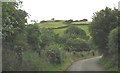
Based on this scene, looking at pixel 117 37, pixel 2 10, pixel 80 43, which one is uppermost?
pixel 2 10

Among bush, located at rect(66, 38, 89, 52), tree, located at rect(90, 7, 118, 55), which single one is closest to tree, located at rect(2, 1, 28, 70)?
tree, located at rect(90, 7, 118, 55)

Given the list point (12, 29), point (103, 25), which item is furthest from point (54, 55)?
point (12, 29)

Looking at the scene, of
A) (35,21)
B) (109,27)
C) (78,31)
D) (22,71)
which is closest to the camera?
(22,71)

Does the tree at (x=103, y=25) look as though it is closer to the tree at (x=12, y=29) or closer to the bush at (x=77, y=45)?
the tree at (x=12, y=29)

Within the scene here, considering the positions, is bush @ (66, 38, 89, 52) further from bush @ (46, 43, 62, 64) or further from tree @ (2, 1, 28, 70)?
tree @ (2, 1, 28, 70)

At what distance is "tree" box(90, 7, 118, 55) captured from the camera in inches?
1627

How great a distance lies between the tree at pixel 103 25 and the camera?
41.3m

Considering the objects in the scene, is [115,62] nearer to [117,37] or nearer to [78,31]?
[117,37]

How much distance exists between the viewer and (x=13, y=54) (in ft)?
74.5

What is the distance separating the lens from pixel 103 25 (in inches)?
1686

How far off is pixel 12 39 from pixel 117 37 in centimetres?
1120

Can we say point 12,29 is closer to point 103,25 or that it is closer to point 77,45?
point 103,25

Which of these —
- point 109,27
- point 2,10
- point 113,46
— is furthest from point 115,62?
point 2,10

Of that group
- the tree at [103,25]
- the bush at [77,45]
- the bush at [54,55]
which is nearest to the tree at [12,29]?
the bush at [54,55]
